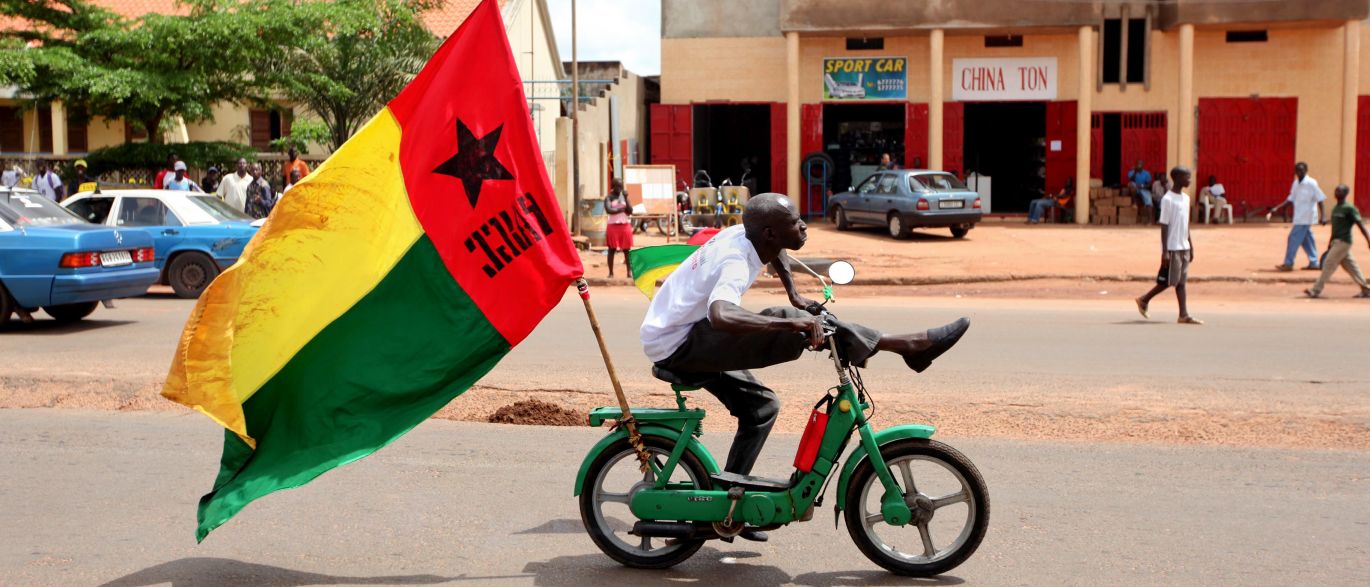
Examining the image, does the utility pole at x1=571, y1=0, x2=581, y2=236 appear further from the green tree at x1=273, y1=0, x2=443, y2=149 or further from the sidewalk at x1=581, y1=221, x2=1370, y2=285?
the green tree at x1=273, y1=0, x2=443, y2=149

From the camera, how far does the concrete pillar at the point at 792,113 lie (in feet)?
98.4

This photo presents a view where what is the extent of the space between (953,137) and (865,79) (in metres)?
2.47

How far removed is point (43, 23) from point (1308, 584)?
2560cm

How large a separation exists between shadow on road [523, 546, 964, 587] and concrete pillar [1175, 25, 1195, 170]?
26.6m

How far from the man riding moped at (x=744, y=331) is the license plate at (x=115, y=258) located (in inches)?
383

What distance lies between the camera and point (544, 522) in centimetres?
591

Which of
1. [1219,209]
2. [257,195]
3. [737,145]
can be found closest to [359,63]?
[257,195]

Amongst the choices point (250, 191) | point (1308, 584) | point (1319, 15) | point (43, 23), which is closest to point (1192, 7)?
point (1319, 15)

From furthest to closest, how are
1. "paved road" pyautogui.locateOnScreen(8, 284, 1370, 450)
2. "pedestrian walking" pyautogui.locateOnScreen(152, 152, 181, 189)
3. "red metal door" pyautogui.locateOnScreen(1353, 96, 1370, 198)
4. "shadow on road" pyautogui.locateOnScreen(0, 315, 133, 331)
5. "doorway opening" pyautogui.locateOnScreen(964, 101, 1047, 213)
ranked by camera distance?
"doorway opening" pyautogui.locateOnScreen(964, 101, 1047, 213) → "red metal door" pyautogui.locateOnScreen(1353, 96, 1370, 198) → "pedestrian walking" pyautogui.locateOnScreen(152, 152, 181, 189) → "shadow on road" pyautogui.locateOnScreen(0, 315, 133, 331) → "paved road" pyautogui.locateOnScreen(8, 284, 1370, 450)

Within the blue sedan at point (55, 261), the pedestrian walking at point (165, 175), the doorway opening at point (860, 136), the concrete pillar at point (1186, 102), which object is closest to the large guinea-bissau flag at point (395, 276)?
the blue sedan at point (55, 261)

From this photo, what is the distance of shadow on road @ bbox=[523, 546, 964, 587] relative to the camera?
16.5ft

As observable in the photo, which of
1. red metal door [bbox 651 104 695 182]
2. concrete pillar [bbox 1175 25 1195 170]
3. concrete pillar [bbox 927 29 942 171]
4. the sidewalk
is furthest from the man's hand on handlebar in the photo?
red metal door [bbox 651 104 695 182]

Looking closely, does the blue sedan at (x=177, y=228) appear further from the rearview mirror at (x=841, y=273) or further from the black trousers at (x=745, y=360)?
the rearview mirror at (x=841, y=273)

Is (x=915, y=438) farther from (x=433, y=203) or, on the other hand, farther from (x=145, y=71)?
(x=145, y=71)
